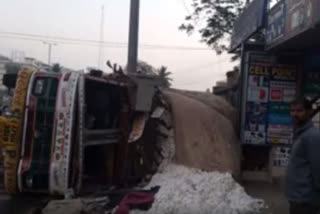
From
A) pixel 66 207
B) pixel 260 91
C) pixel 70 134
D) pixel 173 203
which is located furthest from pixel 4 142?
pixel 260 91

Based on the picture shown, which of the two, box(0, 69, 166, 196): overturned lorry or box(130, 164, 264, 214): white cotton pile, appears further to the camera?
box(0, 69, 166, 196): overturned lorry

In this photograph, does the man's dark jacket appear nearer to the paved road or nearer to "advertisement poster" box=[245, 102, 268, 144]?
the paved road

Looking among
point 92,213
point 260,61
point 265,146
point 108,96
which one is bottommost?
point 92,213

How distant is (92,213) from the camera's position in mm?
7141

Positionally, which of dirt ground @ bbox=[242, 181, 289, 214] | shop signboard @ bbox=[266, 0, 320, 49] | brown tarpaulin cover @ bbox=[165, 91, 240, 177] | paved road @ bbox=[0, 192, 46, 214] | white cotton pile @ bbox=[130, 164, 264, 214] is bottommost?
paved road @ bbox=[0, 192, 46, 214]

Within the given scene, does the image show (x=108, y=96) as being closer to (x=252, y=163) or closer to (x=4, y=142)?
(x=4, y=142)

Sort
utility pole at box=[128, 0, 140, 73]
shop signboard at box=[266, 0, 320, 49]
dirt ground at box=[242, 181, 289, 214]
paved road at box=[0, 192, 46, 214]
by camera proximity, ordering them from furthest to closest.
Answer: utility pole at box=[128, 0, 140, 73] → dirt ground at box=[242, 181, 289, 214] → paved road at box=[0, 192, 46, 214] → shop signboard at box=[266, 0, 320, 49]

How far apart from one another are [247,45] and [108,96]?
11.3 ft

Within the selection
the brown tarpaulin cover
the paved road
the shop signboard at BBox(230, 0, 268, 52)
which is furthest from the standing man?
the shop signboard at BBox(230, 0, 268, 52)

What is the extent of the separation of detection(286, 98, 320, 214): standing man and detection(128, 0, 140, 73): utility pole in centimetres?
975

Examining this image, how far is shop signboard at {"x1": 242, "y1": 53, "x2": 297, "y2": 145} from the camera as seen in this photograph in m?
10.8

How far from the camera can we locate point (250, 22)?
463 inches

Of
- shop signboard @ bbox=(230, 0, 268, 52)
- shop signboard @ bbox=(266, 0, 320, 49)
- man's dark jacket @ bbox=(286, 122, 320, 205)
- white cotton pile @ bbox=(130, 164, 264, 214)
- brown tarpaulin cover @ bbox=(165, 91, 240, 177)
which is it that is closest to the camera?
man's dark jacket @ bbox=(286, 122, 320, 205)

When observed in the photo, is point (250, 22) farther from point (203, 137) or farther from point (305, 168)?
point (305, 168)
